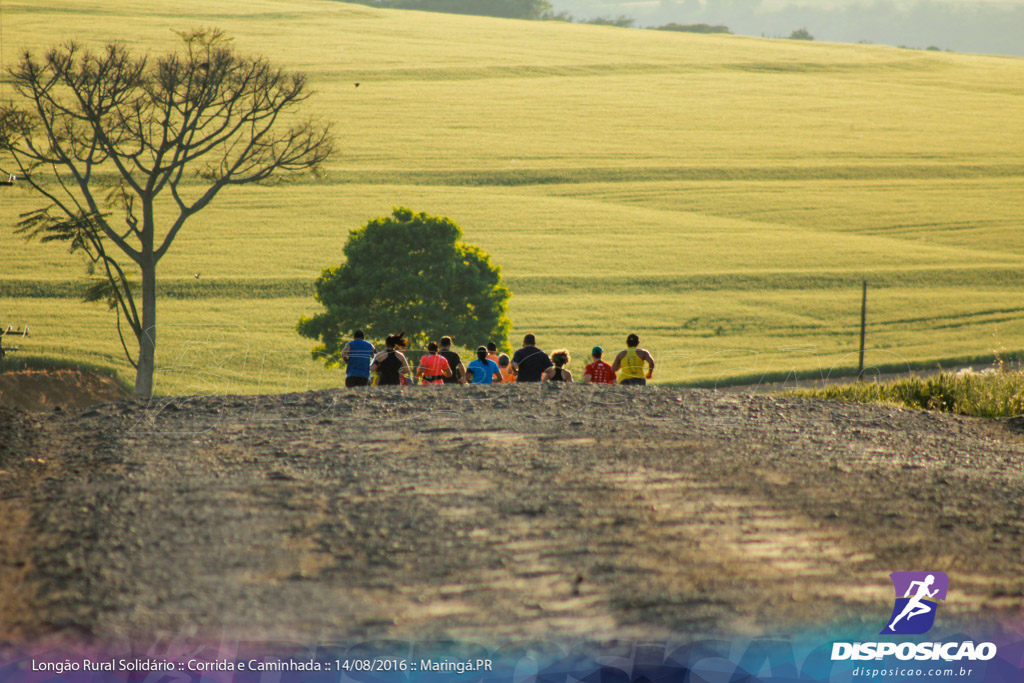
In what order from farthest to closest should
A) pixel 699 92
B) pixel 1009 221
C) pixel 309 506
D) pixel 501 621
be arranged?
pixel 699 92 → pixel 1009 221 → pixel 309 506 → pixel 501 621

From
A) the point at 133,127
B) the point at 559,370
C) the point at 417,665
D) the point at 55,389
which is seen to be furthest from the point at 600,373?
the point at 133,127

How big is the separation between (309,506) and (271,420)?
10.8ft

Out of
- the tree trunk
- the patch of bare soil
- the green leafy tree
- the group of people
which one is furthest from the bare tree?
the group of people

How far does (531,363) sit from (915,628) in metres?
8.03

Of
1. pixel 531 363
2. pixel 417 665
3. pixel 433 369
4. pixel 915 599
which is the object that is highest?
pixel 531 363

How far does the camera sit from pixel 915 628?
5434 millimetres

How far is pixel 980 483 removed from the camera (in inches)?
331

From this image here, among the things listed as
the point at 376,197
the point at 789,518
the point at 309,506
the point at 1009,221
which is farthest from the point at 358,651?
the point at 1009,221

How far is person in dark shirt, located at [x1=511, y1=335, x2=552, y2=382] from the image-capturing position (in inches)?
515

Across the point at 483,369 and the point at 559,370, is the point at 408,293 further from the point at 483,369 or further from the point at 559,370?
the point at 483,369

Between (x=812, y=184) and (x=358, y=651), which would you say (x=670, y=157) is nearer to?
(x=812, y=184)

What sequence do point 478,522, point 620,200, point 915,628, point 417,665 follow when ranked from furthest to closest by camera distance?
1. point 620,200
2. point 478,522
3. point 915,628
4. point 417,665

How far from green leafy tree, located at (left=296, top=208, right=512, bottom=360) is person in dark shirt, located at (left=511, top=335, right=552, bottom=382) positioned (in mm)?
15223

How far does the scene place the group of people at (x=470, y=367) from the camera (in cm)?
1260
